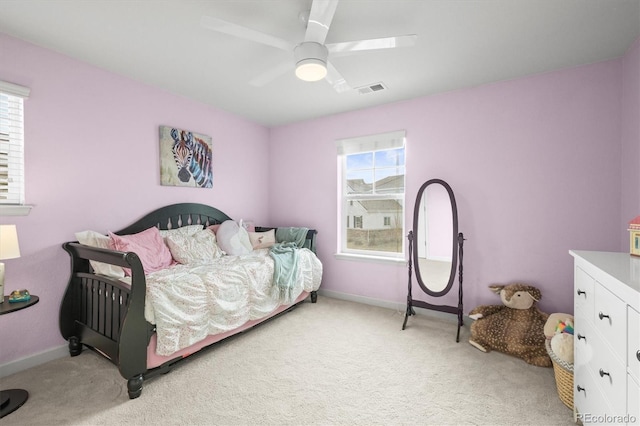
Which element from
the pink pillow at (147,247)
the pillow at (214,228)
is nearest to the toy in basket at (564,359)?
the pink pillow at (147,247)

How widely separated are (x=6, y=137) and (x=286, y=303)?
101 inches

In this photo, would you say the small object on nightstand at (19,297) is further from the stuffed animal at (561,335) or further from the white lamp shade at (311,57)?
the stuffed animal at (561,335)

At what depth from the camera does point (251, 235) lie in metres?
3.52

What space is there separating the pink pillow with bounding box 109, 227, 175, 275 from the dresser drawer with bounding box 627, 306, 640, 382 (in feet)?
9.22

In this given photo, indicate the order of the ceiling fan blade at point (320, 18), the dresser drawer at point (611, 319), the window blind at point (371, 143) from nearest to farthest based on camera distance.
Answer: the dresser drawer at point (611, 319) → the ceiling fan blade at point (320, 18) → the window blind at point (371, 143)

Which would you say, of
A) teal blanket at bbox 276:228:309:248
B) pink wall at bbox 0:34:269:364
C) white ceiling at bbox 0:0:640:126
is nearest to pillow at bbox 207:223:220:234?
pink wall at bbox 0:34:269:364

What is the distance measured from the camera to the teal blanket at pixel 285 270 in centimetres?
278

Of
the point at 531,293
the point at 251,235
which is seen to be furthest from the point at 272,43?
the point at 531,293

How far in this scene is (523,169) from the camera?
2.59 metres

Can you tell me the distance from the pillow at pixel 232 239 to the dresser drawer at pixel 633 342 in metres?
2.91

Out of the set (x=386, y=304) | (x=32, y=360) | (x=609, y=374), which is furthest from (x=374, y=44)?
(x=32, y=360)

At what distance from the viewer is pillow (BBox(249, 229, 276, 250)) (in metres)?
3.46

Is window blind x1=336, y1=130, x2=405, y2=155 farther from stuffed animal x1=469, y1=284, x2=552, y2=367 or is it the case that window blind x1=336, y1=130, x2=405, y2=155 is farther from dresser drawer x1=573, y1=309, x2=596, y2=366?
dresser drawer x1=573, y1=309, x2=596, y2=366

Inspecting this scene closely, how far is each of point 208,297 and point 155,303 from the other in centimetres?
39
